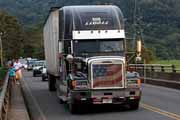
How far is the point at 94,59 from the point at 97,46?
1.28m

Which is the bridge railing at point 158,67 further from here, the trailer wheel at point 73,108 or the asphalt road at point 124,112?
the trailer wheel at point 73,108

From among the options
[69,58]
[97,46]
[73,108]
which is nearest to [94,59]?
[69,58]

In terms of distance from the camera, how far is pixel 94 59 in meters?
16.6

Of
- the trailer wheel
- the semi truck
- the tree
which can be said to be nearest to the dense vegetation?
the tree

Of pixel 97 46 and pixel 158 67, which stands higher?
pixel 97 46

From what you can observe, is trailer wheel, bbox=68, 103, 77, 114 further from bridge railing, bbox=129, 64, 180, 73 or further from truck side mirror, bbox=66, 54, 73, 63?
bridge railing, bbox=129, 64, 180, 73

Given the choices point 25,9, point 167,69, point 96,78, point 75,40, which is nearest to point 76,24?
A: point 75,40

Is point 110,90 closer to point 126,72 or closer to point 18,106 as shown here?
point 126,72

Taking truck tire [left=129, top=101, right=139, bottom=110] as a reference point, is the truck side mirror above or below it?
above

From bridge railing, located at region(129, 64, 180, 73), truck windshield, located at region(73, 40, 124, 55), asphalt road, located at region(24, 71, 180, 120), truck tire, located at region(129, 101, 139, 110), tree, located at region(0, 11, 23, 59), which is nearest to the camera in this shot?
asphalt road, located at region(24, 71, 180, 120)

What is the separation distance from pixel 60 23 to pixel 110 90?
179 inches

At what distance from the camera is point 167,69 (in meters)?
35.2

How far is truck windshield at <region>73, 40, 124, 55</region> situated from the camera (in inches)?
695

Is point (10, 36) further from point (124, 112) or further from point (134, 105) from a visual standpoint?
point (124, 112)
